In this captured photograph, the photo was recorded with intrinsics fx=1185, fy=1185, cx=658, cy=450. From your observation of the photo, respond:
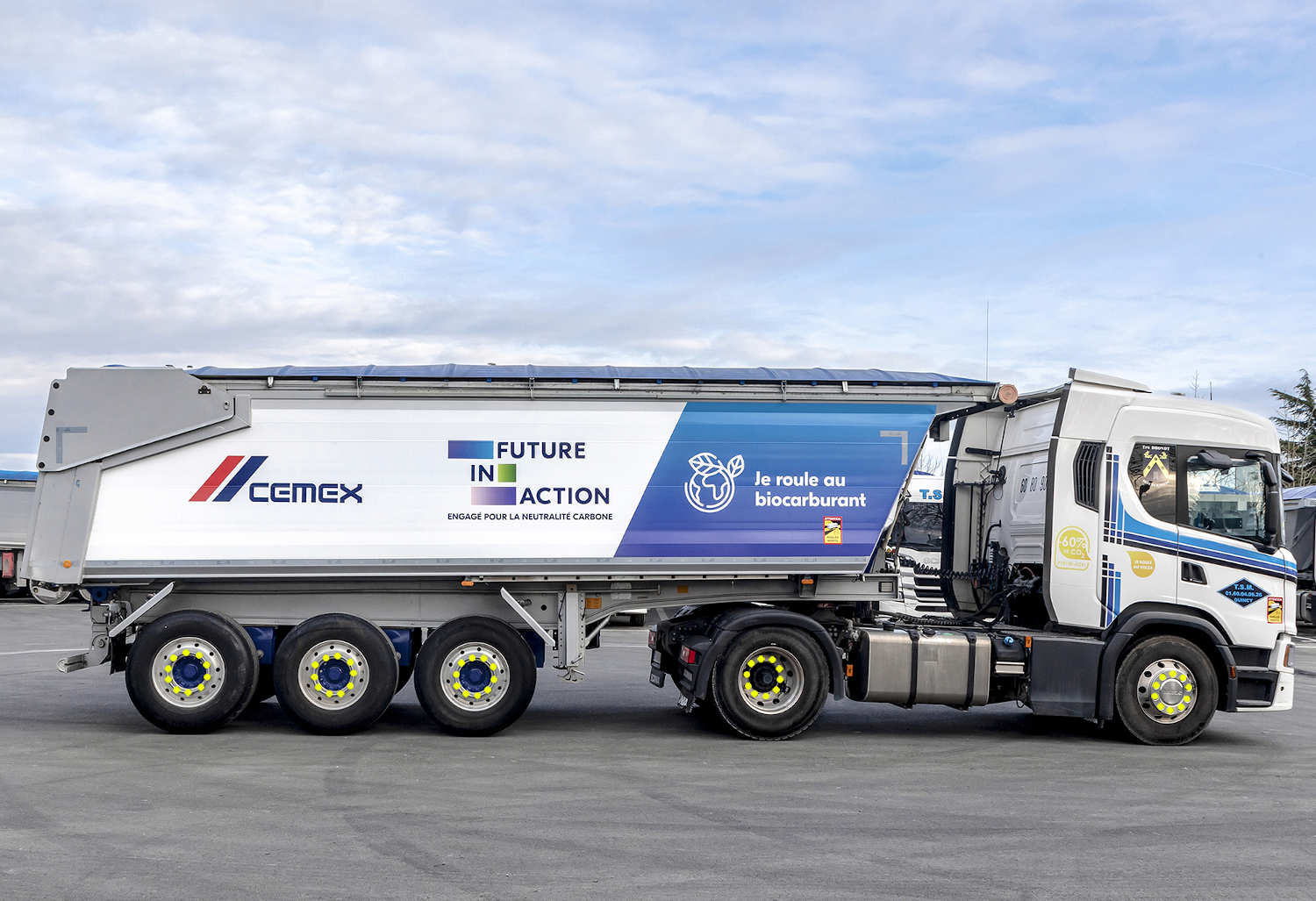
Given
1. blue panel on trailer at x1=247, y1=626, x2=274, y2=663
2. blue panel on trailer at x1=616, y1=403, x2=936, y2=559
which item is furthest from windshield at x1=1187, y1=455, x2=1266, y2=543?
blue panel on trailer at x1=247, y1=626, x2=274, y2=663

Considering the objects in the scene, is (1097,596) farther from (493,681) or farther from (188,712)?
(188,712)

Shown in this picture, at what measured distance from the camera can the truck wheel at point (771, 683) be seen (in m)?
10.9

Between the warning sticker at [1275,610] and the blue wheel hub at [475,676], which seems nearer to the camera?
the blue wheel hub at [475,676]

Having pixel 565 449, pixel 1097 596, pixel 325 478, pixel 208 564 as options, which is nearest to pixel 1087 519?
pixel 1097 596

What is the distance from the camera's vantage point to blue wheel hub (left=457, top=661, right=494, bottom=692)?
1090cm

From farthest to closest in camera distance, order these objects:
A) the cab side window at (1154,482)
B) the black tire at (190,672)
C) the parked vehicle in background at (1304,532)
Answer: the parked vehicle in background at (1304,532) → the cab side window at (1154,482) → the black tire at (190,672)

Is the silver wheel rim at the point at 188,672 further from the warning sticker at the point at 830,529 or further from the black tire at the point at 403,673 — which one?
the warning sticker at the point at 830,529

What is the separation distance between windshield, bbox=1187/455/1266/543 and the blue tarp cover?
88.0 inches

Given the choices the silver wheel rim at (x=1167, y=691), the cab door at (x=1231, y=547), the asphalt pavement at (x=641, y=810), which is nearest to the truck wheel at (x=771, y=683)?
the asphalt pavement at (x=641, y=810)

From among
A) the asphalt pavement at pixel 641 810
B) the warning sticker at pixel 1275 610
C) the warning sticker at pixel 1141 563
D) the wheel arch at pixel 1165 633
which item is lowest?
the asphalt pavement at pixel 641 810

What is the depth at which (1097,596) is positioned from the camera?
11203mm

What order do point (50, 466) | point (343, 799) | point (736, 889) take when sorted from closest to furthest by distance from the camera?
point (736, 889), point (343, 799), point (50, 466)

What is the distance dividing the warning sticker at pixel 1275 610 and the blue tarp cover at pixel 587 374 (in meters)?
3.41

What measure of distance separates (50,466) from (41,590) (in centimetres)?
118
